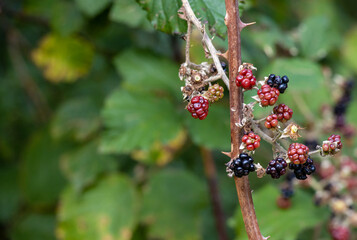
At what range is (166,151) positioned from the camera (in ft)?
7.08

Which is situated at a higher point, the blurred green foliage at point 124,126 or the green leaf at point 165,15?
the green leaf at point 165,15

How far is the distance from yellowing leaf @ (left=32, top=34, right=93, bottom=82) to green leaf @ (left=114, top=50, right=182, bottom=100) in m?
0.37

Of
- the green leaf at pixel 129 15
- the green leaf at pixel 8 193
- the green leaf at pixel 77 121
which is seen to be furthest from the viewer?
the green leaf at pixel 8 193

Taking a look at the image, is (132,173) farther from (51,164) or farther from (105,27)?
(105,27)

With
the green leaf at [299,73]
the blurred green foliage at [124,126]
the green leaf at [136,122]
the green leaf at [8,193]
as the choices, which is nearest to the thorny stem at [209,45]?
the blurred green foliage at [124,126]

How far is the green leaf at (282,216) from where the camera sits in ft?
4.99

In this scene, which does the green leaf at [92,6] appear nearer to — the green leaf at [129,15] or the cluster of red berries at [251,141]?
the green leaf at [129,15]

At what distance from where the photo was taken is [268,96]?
0.80 metres

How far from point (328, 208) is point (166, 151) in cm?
86

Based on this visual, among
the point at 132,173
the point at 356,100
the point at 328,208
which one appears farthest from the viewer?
the point at 356,100

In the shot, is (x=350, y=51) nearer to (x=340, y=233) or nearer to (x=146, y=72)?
(x=146, y=72)

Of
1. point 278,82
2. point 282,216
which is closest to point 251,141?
point 278,82

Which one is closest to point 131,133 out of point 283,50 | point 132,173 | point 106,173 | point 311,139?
point 106,173

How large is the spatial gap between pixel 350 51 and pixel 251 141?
332cm
